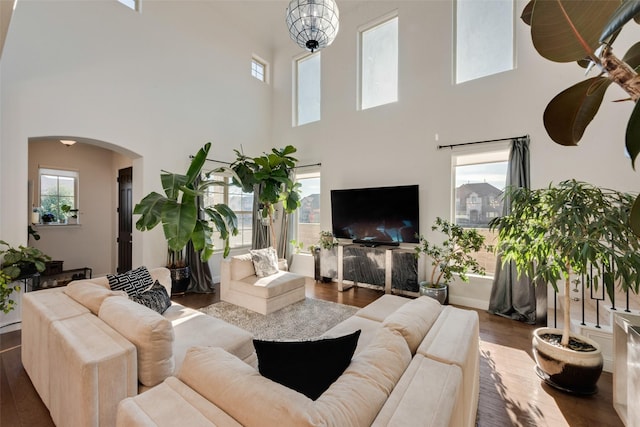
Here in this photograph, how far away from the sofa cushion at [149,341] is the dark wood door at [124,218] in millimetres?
4171

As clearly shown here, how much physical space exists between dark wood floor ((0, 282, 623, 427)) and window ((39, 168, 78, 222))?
9.42 feet

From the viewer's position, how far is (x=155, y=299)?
2.27 m

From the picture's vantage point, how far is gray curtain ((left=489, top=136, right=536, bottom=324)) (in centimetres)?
340

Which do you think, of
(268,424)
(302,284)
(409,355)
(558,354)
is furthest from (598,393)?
(302,284)

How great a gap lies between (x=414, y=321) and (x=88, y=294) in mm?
2316

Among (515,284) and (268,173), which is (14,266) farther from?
(515,284)

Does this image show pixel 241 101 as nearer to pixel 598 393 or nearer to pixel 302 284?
pixel 302 284

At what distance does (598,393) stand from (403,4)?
5726mm

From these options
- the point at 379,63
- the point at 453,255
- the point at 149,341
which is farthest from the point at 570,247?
the point at 379,63

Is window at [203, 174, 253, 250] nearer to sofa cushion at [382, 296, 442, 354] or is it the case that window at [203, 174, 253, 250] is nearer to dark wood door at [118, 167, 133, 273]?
dark wood door at [118, 167, 133, 273]

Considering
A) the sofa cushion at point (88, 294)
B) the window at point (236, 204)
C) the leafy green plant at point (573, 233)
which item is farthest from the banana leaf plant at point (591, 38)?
the window at point (236, 204)

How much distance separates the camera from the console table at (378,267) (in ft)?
A: 13.7

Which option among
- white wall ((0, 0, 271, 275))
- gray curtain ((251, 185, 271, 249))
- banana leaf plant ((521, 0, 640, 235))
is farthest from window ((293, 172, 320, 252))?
banana leaf plant ((521, 0, 640, 235))

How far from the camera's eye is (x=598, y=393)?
2.11m
